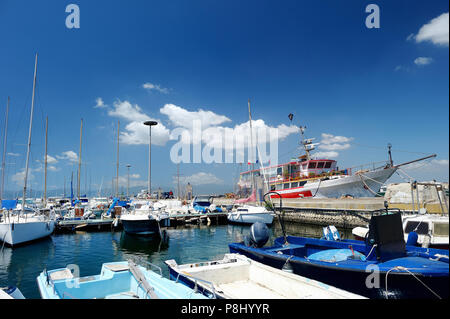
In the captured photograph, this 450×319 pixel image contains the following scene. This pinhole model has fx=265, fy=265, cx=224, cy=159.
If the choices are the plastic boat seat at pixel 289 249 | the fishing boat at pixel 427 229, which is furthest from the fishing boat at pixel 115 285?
the fishing boat at pixel 427 229

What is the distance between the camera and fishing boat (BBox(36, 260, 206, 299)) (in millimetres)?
6408

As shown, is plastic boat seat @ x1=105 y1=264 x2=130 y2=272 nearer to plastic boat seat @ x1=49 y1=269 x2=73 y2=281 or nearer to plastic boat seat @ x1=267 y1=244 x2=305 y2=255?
plastic boat seat @ x1=49 y1=269 x2=73 y2=281

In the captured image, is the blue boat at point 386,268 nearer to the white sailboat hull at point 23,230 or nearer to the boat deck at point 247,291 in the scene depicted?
the boat deck at point 247,291

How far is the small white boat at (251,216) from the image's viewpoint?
30594mm

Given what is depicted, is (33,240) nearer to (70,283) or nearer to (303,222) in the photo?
(70,283)

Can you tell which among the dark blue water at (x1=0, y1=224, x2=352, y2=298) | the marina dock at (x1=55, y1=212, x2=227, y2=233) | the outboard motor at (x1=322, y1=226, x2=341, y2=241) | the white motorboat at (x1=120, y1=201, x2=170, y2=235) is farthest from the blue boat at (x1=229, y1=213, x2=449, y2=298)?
the marina dock at (x1=55, y1=212, x2=227, y2=233)

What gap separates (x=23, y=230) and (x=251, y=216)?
2135 centimetres

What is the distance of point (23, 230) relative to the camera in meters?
19.6

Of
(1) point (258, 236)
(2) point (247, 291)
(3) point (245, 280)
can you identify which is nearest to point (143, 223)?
(1) point (258, 236)

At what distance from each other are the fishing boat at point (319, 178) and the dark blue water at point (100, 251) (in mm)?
9107

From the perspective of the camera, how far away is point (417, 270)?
6895mm

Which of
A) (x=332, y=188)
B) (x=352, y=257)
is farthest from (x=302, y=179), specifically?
(x=352, y=257)

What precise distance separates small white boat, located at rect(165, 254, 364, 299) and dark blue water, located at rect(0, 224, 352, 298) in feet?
14.0

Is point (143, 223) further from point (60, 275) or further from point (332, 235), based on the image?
point (332, 235)
